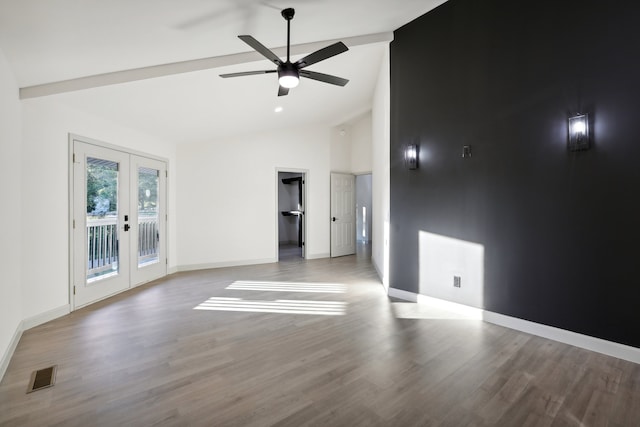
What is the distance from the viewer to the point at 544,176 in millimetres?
3066

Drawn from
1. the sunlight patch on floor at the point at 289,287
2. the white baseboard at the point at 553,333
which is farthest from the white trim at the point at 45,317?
the white baseboard at the point at 553,333

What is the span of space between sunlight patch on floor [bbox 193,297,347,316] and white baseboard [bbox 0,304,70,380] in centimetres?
151

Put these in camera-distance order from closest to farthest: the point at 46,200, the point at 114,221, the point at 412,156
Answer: the point at 46,200, the point at 412,156, the point at 114,221

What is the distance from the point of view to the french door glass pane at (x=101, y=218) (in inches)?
165

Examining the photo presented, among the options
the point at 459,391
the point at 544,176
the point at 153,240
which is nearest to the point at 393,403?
the point at 459,391

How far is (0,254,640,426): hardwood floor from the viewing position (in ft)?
6.33

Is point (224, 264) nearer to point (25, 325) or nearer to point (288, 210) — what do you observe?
point (25, 325)

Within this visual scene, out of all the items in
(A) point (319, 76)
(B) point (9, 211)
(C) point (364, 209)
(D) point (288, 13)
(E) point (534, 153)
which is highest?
(D) point (288, 13)

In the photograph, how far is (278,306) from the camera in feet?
13.2

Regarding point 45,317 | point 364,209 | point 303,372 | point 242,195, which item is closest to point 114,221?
point 45,317

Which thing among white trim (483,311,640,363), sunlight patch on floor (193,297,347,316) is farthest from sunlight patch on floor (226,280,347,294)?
white trim (483,311,640,363)

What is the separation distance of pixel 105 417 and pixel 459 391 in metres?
2.28

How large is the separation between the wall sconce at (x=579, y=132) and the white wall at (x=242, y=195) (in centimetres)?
536

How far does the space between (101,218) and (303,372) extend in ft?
12.1
